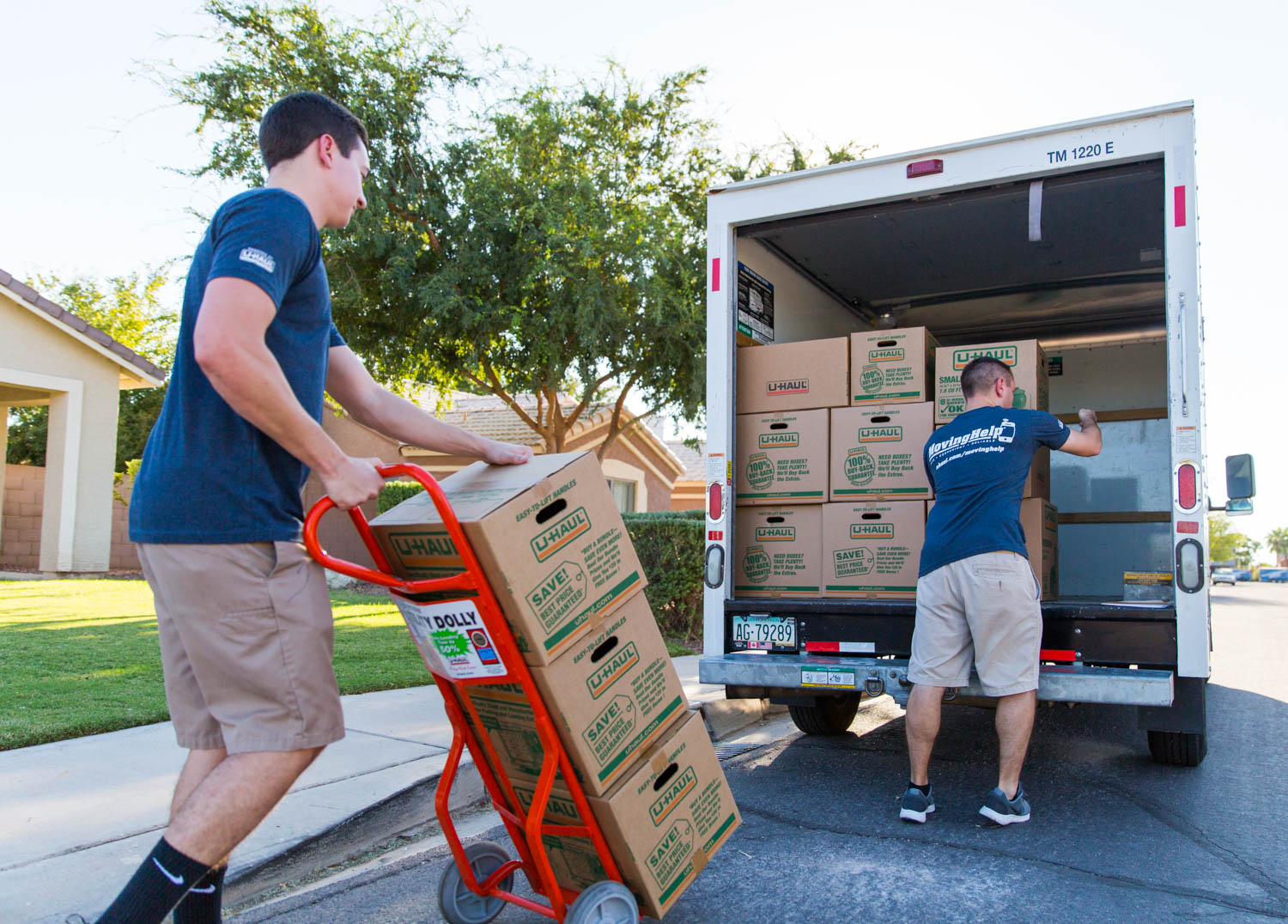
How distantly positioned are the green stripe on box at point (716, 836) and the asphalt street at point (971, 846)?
354 mm

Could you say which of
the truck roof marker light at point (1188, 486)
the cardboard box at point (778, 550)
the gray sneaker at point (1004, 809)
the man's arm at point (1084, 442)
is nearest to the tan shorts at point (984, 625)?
the gray sneaker at point (1004, 809)

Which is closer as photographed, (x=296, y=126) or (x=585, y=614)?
(x=296, y=126)

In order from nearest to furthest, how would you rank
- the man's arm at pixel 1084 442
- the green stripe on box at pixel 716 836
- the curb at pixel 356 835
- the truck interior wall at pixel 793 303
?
the green stripe on box at pixel 716 836
the curb at pixel 356 835
the man's arm at pixel 1084 442
the truck interior wall at pixel 793 303

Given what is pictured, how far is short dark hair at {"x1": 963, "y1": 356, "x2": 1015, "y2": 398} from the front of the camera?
4199mm

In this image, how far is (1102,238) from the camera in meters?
5.71

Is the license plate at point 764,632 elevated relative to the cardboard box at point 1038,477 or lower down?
lower down

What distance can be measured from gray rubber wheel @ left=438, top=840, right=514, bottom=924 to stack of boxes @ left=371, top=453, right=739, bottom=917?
0.21m

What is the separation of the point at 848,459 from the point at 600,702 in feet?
9.28

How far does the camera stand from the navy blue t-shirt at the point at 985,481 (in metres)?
3.96

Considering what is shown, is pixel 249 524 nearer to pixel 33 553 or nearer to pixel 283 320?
pixel 283 320

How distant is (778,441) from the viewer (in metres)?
5.06

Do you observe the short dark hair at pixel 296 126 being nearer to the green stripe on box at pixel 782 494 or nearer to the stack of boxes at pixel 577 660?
the stack of boxes at pixel 577 660

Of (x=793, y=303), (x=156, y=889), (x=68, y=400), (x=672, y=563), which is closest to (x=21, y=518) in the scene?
(x=68, y=400)

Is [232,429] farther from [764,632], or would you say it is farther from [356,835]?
[764,632]
